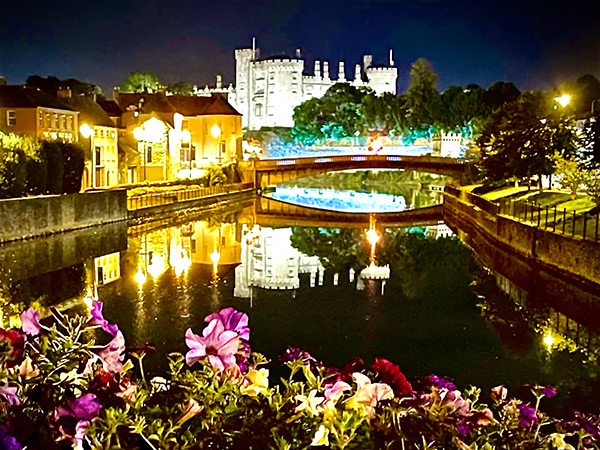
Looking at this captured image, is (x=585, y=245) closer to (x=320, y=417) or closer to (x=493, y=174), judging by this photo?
(x=320, y=417)

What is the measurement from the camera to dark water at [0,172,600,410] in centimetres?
1202

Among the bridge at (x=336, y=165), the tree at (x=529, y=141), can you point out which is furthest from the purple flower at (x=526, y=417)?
the bridge at (x=336, y=165)

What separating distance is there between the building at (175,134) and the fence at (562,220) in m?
24.1

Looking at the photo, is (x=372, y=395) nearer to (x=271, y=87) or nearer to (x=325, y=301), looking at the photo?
(x=325, y=301)

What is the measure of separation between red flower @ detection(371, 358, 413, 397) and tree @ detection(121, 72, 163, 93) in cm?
9433

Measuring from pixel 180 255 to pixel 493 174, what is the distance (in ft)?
67.5

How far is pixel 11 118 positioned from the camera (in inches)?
1763

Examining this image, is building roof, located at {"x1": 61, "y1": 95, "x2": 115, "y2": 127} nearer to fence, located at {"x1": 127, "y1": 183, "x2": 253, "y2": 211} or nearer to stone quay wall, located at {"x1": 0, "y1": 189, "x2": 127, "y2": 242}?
fence, located at {"x1": 127, "y1": 183, "x2": 253, "y2": 211}

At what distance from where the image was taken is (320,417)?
2.44m

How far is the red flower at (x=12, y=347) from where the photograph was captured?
97.7 inches

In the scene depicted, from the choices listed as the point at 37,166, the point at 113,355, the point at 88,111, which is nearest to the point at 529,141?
the point at 37,166

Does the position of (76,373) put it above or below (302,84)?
below

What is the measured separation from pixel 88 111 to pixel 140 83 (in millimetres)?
43485

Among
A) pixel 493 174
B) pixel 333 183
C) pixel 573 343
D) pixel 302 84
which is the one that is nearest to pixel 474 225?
pixel 493 174
